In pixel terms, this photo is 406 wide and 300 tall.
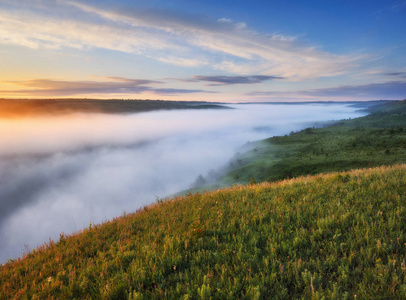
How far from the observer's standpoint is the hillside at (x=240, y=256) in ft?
11.6

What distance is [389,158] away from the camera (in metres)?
35.3

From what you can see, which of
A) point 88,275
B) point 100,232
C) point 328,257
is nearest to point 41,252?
point 100,232

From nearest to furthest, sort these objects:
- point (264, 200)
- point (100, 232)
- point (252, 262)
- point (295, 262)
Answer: point (295, 262)
point (252, 262)
point (100, 232)
point (264, 200)

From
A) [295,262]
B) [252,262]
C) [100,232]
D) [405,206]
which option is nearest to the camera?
[295,262]

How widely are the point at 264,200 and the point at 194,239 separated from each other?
3.71 metres

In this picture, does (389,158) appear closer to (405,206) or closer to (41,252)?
(405,206)

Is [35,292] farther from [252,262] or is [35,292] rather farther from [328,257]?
[328,257]

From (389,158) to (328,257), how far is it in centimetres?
4238

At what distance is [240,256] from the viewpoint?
14.2 ft

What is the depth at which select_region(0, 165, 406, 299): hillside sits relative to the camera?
3.53 metres

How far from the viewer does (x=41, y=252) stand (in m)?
6.17

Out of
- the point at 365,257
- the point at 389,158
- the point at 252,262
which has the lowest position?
the point at 389,158

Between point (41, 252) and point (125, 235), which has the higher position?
point (125, 235)

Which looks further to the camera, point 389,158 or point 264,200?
point 389,158
